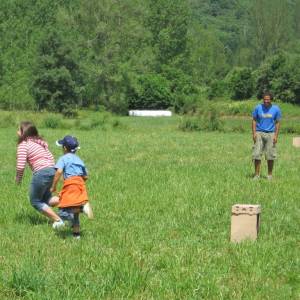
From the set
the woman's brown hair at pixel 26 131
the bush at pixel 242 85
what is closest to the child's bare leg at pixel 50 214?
the woman's brown hair at pixel 26 131

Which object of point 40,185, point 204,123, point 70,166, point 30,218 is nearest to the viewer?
point 70,166

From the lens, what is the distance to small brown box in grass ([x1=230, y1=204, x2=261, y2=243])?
875cm

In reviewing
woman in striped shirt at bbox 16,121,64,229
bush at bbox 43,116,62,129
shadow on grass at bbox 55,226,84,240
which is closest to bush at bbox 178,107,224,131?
bush at bbox 43,116,62,129

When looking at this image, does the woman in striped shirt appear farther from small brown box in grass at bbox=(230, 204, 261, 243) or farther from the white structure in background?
the white structure in background

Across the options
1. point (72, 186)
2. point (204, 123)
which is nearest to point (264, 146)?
point (72, 186)

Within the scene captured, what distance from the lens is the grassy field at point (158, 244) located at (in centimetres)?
644

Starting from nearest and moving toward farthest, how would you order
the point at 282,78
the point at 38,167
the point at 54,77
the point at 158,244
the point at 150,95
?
the point at 158,244, the point at 38,167, the point at 54,77, the point at 282,78, the point at 150,95

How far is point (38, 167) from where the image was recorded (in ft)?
32.7

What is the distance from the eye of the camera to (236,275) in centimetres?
707

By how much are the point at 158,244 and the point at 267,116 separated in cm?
809

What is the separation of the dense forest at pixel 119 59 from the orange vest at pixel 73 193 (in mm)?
56989

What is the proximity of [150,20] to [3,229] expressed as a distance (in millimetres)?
87052

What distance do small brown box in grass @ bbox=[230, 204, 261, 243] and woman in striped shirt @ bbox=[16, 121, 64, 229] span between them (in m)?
2.65

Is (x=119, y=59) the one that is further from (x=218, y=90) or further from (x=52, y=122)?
(x=52, y=122)
